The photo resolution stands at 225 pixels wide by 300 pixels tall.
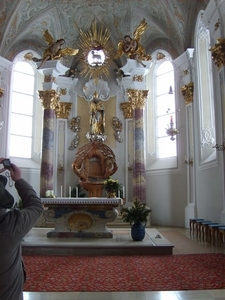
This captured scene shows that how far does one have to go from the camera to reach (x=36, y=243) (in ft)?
24.5

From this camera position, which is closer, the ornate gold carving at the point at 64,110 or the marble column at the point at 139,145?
the marble column at the point at 139,145

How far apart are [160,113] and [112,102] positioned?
2.16 m

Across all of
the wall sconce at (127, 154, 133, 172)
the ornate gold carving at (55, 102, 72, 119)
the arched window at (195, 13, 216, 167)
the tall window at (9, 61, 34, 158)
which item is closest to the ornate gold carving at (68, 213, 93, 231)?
the arched window at (195, 13, 216, 167)

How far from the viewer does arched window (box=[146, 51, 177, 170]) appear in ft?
44.9

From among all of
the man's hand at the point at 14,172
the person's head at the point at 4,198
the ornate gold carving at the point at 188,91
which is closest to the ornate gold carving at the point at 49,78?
the ornate gold carving at the point at 188,91

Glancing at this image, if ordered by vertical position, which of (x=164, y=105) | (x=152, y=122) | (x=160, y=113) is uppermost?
(x=164, y=105)

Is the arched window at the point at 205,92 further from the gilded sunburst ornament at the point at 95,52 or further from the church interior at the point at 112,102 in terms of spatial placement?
the gilded sunburst ornament at the point at 95,52

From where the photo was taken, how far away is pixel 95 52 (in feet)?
45.1

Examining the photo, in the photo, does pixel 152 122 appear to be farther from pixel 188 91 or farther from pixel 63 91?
pixel 63 91

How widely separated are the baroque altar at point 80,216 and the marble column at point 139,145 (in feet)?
14.2

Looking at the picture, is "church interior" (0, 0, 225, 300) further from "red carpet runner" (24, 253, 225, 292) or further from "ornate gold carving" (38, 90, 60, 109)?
"red carpet runner" (24, 253, 225, 292)

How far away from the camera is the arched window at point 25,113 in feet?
45.7

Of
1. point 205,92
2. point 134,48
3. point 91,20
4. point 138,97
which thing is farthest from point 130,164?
point 91,20

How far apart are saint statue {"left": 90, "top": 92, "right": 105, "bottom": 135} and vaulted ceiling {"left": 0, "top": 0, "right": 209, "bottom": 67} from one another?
2299 mm
